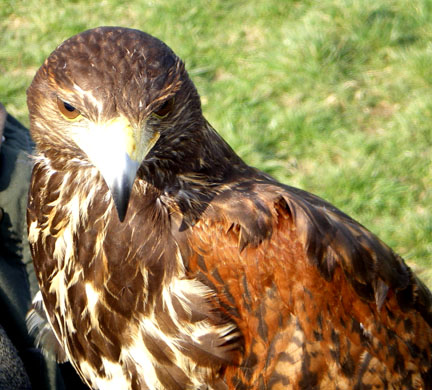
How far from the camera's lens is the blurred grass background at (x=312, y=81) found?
16.6ft

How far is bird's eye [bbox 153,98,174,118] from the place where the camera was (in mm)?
2254

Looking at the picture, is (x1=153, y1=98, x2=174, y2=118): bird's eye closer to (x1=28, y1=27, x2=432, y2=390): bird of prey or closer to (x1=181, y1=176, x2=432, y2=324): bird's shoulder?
(x1=28, y1=27, x2=432, y2=390): bird of prey

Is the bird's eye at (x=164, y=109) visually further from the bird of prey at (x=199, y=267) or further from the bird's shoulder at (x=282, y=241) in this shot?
the bird's shoulder at (x=282, y=241)

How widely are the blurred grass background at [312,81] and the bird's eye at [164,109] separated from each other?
2898mm

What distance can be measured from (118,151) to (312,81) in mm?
3924

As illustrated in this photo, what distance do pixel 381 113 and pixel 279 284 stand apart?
3.61 m

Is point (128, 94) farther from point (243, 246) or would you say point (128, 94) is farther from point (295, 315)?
point (295, 315)

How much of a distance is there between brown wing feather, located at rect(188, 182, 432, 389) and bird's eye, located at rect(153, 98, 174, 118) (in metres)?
0.37

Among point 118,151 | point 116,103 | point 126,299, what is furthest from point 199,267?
point 116,103

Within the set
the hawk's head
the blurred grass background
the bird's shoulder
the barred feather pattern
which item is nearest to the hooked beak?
the hawk's head

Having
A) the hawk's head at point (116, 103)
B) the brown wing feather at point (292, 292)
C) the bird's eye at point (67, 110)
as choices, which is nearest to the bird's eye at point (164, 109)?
the hawk's head at point (116, 103)

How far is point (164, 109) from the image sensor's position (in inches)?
90.0

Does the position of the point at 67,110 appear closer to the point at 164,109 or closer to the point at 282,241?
the point at 164,109

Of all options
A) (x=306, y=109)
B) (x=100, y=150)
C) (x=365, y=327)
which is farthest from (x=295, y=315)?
(x=306, y=109)
